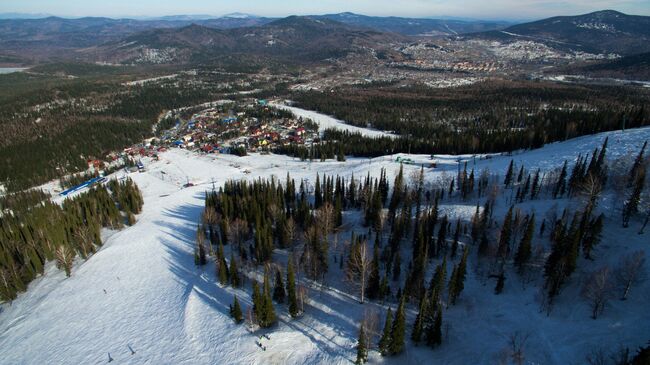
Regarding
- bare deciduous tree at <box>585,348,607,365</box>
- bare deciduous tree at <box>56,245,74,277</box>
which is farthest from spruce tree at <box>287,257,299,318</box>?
bare deciduous tree at <box>56,245,74,277</box>

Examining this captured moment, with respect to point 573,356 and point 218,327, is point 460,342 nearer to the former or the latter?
point 573,356

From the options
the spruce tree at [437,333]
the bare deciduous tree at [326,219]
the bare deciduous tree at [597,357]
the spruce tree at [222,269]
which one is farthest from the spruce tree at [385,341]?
the spruce tree at [222,269]

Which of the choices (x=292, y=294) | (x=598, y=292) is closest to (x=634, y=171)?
(x=598, y=292)

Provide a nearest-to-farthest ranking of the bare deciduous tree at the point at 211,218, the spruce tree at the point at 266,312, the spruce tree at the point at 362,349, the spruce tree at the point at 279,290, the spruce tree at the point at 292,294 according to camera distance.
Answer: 1. the spruce tree at the point at 362,349
2. the spruce tree at the point at 266,312
3. the spruce tree at the point at 292,294
4. the spruce tree at the point at 279,290
5. the bare deciduous tree at the point at 211,218

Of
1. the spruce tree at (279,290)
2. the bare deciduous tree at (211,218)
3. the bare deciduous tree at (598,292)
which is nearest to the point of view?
the bare deciduous tree at (598,292)

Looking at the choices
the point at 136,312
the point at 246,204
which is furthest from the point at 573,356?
the point at 246,204

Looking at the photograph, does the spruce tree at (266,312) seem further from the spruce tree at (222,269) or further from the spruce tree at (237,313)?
the spruce tree at (222,269)
